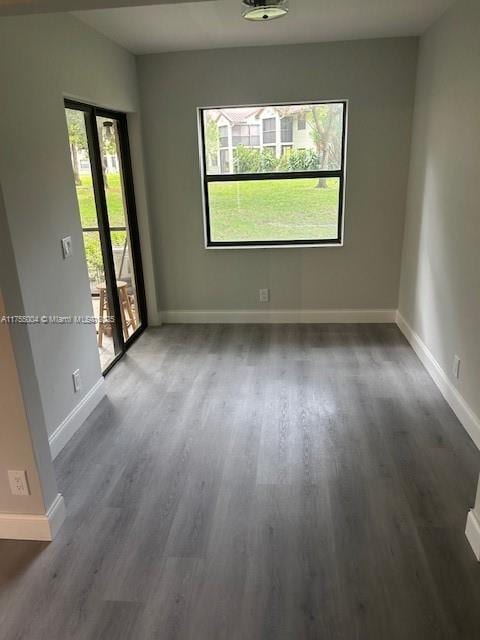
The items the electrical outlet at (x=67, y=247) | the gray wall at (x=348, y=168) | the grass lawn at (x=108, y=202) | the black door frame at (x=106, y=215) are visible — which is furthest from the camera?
the gray wall at (x=348, y=168)

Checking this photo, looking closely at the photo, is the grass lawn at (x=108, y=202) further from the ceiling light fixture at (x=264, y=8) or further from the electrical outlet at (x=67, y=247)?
the ceiling light fixture at (x=264, y=8)

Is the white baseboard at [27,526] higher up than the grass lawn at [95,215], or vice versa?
the grass lawn at [95,215]

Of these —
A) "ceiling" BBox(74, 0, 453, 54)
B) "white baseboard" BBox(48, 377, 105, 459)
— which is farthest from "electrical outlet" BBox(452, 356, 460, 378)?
"white baseboard" BBox(48, 377, 105, 459)

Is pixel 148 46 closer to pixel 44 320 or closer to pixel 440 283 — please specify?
pixel 44 320

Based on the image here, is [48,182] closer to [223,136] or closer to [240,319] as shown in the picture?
[223,136]

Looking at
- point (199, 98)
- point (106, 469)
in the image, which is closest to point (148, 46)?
point (199, 98)

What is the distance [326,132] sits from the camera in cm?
421

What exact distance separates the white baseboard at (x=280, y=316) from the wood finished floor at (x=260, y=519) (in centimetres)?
113

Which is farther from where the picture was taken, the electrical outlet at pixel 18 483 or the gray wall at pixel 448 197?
the gray wall at pixel 448 197

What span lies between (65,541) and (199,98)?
11.9 ft

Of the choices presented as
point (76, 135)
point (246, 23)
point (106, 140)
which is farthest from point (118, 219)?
point (246, 23)

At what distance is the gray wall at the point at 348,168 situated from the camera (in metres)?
3.99

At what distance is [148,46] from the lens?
3.84 metres

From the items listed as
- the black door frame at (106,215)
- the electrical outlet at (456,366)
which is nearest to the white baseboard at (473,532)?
the electrical outlet at (456,366)
